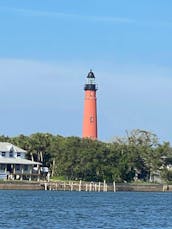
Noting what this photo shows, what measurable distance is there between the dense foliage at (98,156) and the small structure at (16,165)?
12.2ft

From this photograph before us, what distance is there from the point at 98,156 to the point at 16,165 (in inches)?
449

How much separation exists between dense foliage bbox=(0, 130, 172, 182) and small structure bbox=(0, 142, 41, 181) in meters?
3.73

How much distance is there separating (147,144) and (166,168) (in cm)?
517

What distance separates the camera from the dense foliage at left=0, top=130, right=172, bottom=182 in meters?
134

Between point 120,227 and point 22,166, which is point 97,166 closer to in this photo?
point 22,166

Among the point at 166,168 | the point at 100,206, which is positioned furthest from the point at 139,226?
the point at 166,168

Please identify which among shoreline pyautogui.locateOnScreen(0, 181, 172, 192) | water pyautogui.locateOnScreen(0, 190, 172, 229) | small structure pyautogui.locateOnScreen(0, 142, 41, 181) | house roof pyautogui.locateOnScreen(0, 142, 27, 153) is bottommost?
water pyautogui.locateOnScreen(0, 190, 172, 229)

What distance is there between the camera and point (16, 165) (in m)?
133

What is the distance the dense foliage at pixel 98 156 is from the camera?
5276 inches

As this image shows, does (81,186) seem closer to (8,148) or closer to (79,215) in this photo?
(8,148)

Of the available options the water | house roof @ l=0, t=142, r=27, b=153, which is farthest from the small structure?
the water

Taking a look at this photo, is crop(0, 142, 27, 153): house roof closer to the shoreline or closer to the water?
the shoreline

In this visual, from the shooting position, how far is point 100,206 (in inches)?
3501

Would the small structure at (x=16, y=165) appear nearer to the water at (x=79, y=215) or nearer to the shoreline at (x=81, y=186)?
the shoreline at (x=81, y=186)
